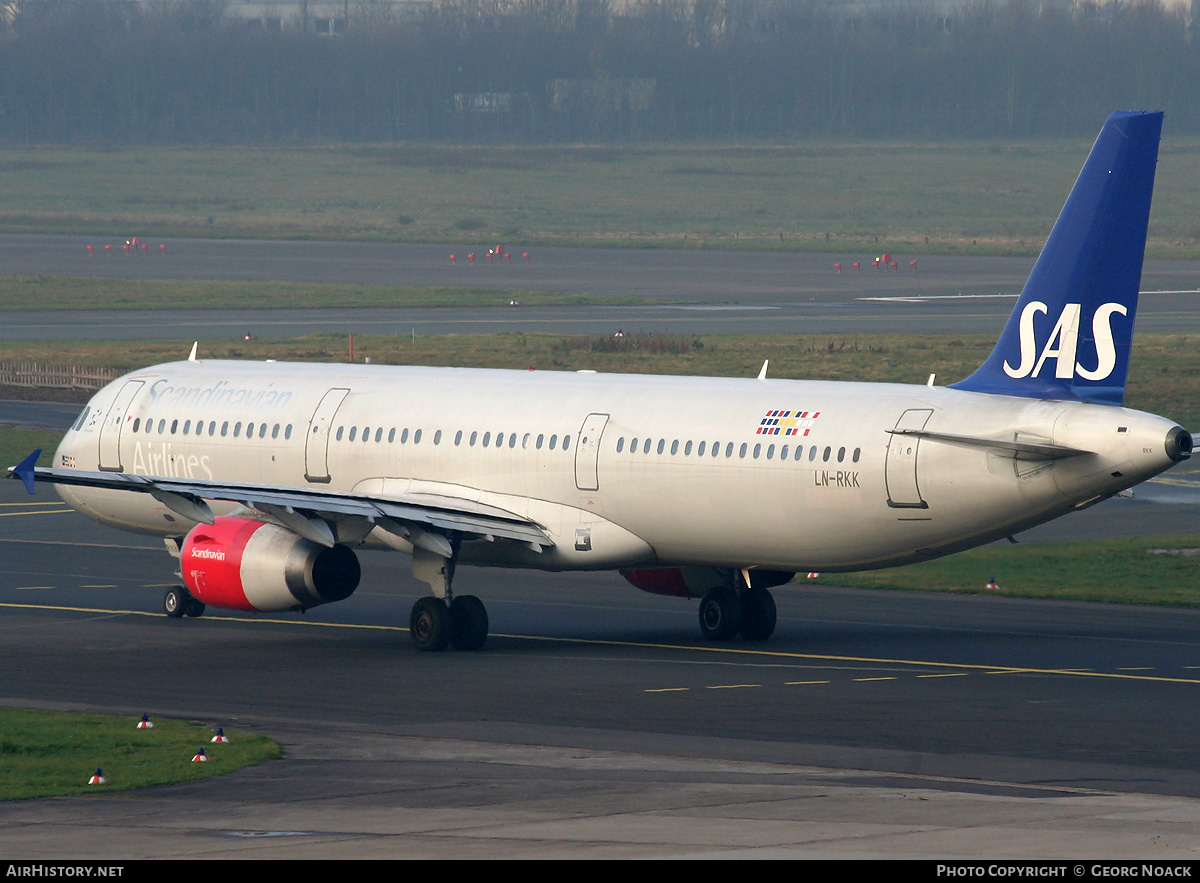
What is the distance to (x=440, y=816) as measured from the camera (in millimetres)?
22094

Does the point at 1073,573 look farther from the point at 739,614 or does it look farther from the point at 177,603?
the point at 177,603

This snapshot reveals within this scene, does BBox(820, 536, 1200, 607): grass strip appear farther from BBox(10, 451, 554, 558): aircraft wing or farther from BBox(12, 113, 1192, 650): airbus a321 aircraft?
BBox(10, 451, 554, 558): aircraft wing

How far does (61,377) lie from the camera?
82188 mm

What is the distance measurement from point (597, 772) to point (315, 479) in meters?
16.3

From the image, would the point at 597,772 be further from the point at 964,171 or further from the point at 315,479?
the point at 964,171

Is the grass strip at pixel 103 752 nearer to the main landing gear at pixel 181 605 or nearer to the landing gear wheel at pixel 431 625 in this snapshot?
the landing gear wheel at pixel 431 625

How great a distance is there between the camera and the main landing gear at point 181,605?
135ft

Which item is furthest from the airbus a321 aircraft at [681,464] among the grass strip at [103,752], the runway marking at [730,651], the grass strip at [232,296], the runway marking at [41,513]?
the grass strip at [232,296]

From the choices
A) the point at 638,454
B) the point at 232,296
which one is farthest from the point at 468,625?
the point at 232,296

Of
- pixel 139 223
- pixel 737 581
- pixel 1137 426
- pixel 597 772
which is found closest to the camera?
pixel 597 772

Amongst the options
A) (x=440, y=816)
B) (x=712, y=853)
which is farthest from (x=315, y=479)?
(x=712, y=853)

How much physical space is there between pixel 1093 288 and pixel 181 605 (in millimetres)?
18302

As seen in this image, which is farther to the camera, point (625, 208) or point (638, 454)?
point (625, 208)

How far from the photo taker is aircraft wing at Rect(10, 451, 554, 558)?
35000mm
